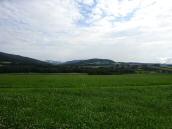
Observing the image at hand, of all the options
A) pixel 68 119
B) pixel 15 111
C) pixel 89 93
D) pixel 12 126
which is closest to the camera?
pixel 12 126

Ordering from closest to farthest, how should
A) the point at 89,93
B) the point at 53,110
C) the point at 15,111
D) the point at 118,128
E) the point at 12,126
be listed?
the point at 12,126, the point at 118,128, the point at 15,111, the point at 53,110, the point at 89,93

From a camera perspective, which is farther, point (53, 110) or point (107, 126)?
point (53, 110)

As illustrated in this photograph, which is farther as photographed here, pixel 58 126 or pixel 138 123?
pixel 138 123

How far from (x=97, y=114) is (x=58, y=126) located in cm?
614

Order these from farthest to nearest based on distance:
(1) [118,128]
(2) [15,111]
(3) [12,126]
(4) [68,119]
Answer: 1. (2) [15,111]
2. (4) [68,119]
3. (1) [118,128]
4. (3) [12,126]

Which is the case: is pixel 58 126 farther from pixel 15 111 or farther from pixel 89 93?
pixel 89 93

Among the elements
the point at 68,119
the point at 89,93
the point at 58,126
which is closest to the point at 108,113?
the point at 68,119

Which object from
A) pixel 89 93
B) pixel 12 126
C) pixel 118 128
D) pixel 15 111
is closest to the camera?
pixel 12 126

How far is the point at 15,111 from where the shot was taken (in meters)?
22.8

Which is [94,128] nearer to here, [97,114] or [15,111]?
[97,114]

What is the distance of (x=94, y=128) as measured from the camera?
18.5m

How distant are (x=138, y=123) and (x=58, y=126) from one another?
24.5 feet

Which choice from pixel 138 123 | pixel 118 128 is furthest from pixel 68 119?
pixel 138 123

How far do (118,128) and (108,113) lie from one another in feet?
18.1
